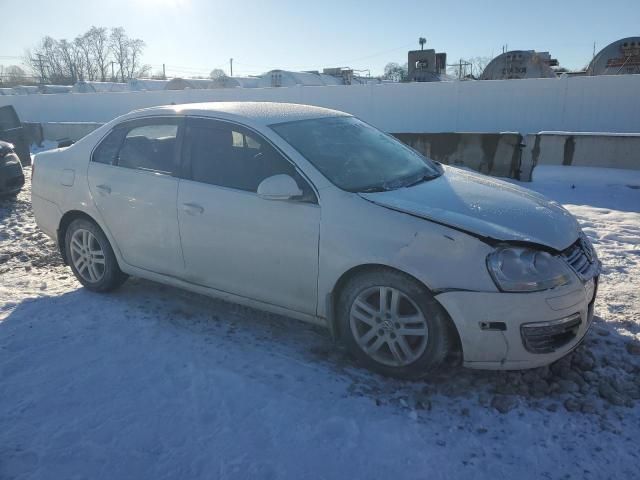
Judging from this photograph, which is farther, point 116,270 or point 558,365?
point 116,270

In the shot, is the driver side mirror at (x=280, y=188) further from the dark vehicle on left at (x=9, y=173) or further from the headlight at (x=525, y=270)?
the dark vehicle on left at (x=9, y=173)

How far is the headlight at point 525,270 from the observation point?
2.86 meters

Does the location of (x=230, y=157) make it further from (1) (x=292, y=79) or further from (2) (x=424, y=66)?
(1) (x=292, y=79)

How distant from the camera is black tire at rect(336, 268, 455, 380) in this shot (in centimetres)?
301

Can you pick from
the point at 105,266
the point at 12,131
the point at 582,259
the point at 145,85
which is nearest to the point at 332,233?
the point at 582,259

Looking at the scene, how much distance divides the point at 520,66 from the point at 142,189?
68.4 ft

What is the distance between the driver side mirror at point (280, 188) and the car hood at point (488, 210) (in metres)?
0.44

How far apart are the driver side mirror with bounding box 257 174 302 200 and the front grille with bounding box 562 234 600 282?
167 centimetres

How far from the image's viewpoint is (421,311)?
303cm

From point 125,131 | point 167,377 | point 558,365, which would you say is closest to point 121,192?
point 125,131

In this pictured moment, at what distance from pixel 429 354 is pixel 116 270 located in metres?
2.86

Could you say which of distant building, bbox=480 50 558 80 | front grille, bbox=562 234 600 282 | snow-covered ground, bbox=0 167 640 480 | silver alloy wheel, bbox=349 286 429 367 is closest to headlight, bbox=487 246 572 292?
front grille, bbox=562 234 600 282

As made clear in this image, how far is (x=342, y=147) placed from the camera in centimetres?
389

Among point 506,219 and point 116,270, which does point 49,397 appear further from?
point 506,219
